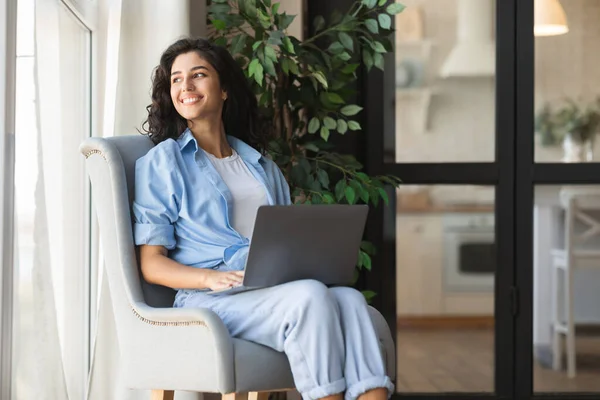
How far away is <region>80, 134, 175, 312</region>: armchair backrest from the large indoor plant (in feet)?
2.69

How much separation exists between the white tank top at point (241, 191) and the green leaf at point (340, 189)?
646 mm

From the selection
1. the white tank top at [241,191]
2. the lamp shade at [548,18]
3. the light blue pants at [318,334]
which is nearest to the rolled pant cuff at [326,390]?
the light blue pants at [318,334]

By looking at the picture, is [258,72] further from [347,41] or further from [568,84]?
[568,84]

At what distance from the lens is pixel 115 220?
2.29 metres

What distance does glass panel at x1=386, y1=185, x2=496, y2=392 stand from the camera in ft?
12.8

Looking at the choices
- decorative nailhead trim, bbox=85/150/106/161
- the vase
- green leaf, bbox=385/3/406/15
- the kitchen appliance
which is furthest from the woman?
the vase

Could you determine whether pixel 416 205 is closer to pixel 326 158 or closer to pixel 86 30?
pixel 326 158

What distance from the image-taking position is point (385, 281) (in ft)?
12.7

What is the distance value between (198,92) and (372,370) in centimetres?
85

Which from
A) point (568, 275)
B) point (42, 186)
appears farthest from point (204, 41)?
point (568, 275)

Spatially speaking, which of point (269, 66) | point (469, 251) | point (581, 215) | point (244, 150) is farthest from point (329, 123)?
point (581, 215)

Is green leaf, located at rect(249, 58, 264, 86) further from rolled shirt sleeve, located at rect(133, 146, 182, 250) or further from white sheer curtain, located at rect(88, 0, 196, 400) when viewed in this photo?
rolled shirt sleeve, located at rect(133, 146, 182, 250)

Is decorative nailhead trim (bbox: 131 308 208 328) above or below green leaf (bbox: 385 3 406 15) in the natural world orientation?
below

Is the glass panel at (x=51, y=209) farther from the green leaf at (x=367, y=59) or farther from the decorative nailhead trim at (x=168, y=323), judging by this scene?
the green leaf at (x=367, y=59)
